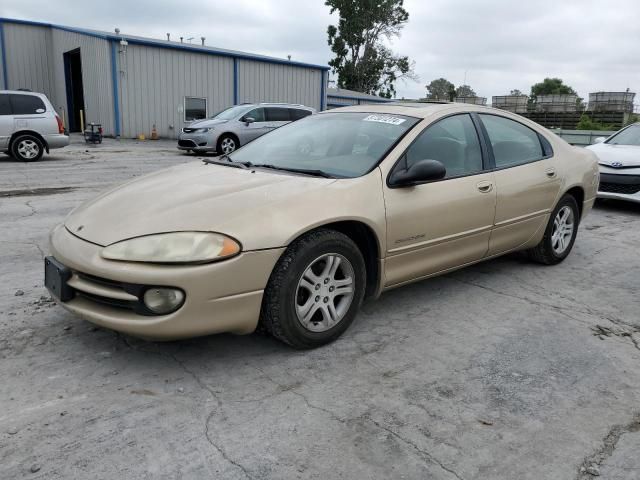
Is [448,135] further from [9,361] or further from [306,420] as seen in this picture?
[9,361]

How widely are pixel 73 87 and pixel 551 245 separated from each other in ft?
83.2

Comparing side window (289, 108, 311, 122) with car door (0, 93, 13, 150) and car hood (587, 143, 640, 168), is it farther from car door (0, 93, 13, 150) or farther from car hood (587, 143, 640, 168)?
car hood (587, 143, 640, 168)

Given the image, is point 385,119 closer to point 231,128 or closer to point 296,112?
point 231,128

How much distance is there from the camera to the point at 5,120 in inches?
479

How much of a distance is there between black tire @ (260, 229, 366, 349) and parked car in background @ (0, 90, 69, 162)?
1176cm

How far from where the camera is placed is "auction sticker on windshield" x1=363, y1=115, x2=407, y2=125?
3828 millimetres

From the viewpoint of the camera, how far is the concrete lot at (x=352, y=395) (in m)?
2.21

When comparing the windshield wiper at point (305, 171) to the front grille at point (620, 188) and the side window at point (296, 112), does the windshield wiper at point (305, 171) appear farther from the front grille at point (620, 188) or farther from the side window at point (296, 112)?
the side window at point (296, 112)

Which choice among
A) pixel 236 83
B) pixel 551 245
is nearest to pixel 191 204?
pixel 551 245

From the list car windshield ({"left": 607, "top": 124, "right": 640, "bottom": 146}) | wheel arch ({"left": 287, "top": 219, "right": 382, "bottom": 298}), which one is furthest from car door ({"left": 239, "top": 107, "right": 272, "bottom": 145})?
wheel arch ({"left": 287, "top": 219, "right": 382, "bottom": 298})

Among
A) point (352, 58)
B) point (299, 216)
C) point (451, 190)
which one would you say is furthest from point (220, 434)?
point (352, 58)

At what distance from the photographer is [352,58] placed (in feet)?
169

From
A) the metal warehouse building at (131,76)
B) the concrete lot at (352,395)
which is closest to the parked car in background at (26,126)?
the metal warehouse building at (131,76)

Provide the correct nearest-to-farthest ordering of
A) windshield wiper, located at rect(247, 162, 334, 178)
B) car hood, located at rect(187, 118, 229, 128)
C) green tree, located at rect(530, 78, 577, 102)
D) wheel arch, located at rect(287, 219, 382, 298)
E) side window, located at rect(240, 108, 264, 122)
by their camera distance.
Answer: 1. wheel arch, located at rect(287, 219, 382, 298)
2. windshield wiper, located at rect(247, 162, 334, 178)
3. car hood, located at rect(187, 118, 229, 128)
4. side window, located at rect(240, 108, 264, 122)
5. green tree, located at rect(530, 78, 577, 102)
